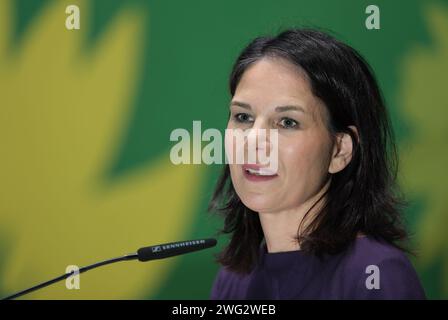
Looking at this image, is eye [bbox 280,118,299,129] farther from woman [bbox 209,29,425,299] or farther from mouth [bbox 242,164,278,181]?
mouth [bbox 242,164,278,181]

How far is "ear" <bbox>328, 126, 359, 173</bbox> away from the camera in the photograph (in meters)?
1.50

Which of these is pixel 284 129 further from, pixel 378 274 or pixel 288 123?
pixel 378 274

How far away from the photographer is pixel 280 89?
4.67 ft

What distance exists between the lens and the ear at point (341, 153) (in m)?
1.50

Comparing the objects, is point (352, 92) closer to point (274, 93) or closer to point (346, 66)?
point (346, 66)

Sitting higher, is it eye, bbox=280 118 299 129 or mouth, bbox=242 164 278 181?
eye, bbox=280 118 299 129

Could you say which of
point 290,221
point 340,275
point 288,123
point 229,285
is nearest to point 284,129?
point 288,123

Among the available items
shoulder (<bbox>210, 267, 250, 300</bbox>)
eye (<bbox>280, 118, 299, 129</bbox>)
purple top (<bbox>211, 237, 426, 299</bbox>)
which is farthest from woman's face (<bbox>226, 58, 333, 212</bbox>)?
shoulder (<bbox>210, 267, 250, 300</bbox>)

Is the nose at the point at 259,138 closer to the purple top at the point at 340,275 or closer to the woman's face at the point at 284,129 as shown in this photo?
the woman's face at the point at 284,129

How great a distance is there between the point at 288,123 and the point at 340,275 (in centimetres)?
38

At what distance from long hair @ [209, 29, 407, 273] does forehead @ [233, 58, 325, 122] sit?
0.05 ft

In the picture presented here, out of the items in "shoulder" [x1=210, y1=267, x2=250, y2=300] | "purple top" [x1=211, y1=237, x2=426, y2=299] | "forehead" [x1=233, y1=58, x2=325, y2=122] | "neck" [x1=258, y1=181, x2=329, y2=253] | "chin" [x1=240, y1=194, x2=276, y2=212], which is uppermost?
"forehead" [x1=233, y1=58, x2=325, y2=122]
